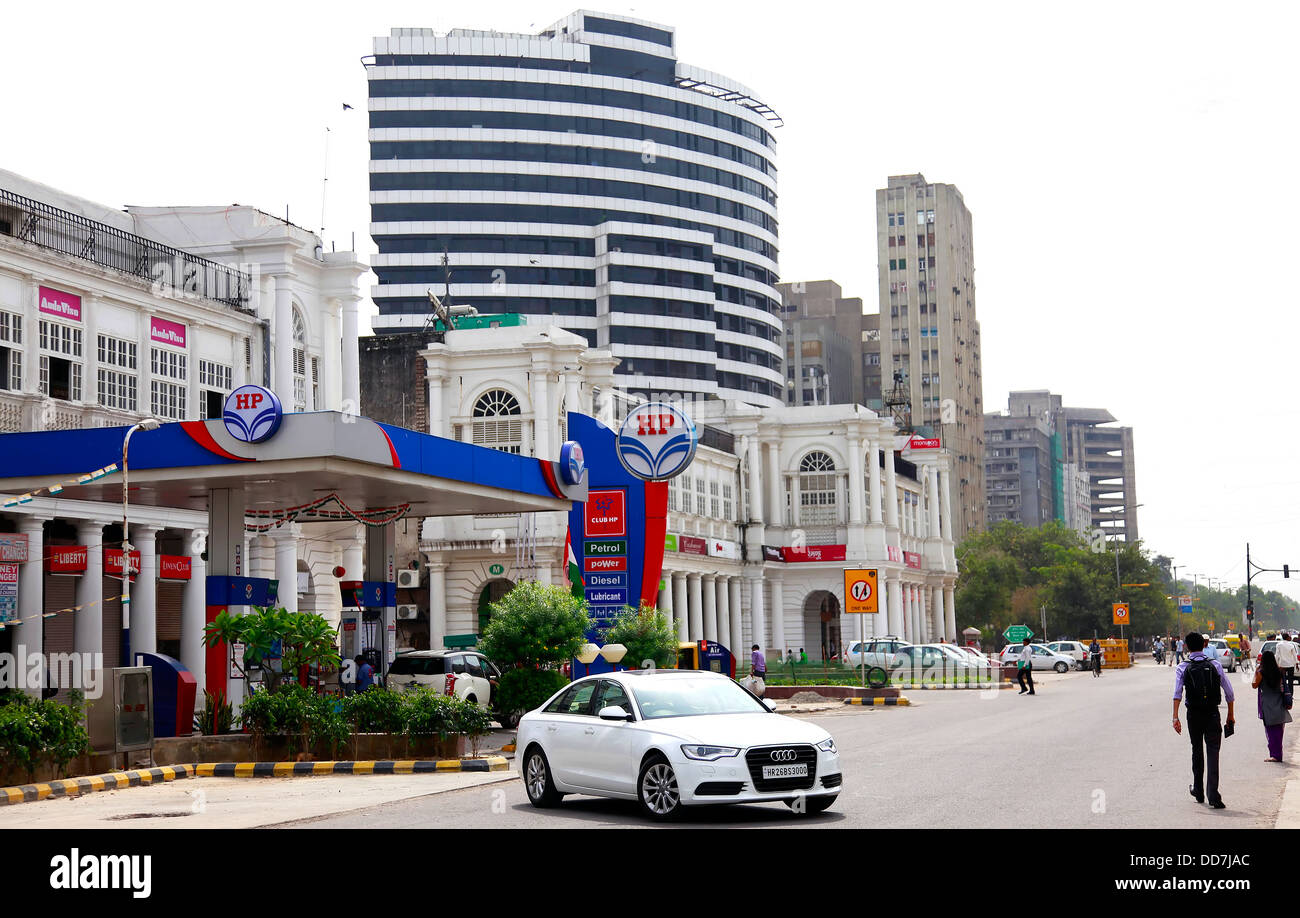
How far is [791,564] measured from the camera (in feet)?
234

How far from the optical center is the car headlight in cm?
1304

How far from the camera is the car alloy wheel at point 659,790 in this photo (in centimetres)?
1316

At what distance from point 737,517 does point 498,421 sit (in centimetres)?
1943

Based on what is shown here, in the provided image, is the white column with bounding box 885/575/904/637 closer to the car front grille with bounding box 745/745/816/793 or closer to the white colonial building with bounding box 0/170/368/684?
the white colonial building with bounding box 0/170/368/684

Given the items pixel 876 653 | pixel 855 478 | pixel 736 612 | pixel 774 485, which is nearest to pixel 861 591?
pixel 876 653

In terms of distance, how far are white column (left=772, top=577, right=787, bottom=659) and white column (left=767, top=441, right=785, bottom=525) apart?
3024 millimetres

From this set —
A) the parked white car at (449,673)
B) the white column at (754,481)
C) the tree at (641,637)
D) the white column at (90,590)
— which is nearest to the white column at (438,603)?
the white column at (754,481)

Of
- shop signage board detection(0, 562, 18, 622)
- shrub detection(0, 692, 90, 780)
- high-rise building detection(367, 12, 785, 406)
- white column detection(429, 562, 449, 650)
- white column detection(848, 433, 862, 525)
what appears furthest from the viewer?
high-rise building detection(367, 12, 785, 406)

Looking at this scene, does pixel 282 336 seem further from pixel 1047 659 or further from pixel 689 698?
pixel 1047 659

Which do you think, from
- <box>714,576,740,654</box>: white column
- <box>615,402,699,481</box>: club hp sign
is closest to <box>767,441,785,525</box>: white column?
<box>714,576,740,654</box>: white column

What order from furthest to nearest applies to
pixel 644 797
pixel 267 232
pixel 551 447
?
pixel 551 447, pixel 267 232, pixel 644 797

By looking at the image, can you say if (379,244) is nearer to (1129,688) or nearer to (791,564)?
(791,564)
